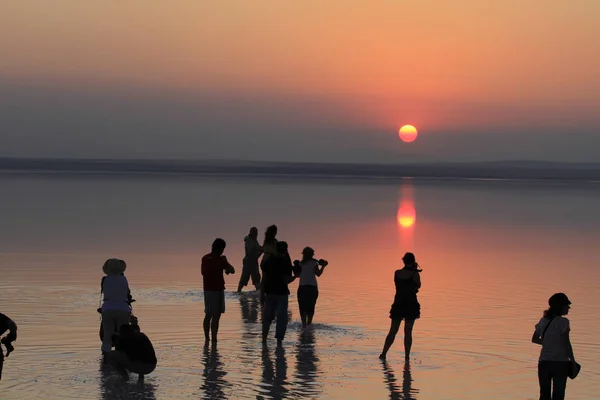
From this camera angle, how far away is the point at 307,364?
51.5 ft

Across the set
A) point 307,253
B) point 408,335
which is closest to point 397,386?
point 408,335

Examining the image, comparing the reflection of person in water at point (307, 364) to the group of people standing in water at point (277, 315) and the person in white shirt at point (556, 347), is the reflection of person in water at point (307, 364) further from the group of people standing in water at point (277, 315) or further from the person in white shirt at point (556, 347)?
the person in white shirt at point (556, 347)

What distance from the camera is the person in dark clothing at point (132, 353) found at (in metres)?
13.6

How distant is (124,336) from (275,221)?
39041 millimetres

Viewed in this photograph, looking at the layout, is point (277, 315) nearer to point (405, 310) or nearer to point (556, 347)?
point (405, 310)

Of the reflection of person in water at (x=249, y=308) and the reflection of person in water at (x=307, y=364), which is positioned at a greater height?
the reflection of person in water at (x=249, y=308)

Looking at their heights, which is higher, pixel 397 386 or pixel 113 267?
pixel 113 267

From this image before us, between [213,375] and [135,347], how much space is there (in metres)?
1.51

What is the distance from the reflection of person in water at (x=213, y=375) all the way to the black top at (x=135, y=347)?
837 mm

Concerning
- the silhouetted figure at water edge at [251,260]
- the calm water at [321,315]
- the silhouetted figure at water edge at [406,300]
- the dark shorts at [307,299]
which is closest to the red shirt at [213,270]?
the calm water at [321,315]

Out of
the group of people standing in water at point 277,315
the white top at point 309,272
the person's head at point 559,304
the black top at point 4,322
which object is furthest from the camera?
the white top at point 309,272

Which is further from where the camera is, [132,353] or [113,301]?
[113,301]

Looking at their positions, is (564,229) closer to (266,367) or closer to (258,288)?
(258,288)

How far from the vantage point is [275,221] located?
2072 inches
